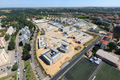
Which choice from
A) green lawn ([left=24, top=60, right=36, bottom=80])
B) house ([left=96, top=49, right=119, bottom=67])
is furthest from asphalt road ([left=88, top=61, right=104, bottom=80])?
green lawn ([left=24, top=60, right=36, bottom=80])

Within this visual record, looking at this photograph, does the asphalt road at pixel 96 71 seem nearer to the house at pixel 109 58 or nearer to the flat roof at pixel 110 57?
the house at pixel 109 58

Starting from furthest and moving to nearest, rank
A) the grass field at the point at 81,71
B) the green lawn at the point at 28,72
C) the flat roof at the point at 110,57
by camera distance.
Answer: the flat roof at the point at 110,57 → the grass field at the point at 81,71 → the green lawn at the point at 28,72

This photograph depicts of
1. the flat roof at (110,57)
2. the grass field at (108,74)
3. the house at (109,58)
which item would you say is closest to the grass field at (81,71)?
the grass field at (108,74)

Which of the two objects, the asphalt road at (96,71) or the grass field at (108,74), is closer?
the grass field at (108,74)

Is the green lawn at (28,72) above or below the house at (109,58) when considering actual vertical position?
Answer: below

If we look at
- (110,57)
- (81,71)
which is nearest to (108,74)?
(110,57)

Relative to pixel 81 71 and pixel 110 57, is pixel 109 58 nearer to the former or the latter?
pixel 110 57
